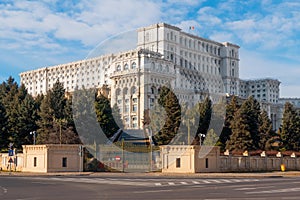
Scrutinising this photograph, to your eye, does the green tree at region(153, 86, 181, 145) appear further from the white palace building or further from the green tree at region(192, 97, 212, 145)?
the white palace building

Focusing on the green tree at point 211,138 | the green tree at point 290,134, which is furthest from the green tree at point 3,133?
the green tree at point 290,134

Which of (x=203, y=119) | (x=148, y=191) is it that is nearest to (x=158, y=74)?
(x=203, y=119)

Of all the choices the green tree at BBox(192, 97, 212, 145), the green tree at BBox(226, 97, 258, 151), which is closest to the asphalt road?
the green tree at BBox(226, 97, 258, 151)

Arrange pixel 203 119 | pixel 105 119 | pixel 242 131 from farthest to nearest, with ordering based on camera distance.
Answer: pixel 203 119, pixel 105 119, pixel 242 131

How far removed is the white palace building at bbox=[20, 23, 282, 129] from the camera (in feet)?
339

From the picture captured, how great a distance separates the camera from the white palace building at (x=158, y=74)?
103 m

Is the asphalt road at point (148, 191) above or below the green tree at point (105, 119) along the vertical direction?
below

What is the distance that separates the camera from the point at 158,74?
10156 centimetres

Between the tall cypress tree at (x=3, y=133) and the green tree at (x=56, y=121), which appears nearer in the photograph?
the green tree at (x=56, y=121)

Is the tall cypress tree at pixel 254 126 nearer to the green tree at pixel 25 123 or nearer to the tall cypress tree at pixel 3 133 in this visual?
the green tree at pixel 25 123

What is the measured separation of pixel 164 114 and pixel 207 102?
9.88 meters

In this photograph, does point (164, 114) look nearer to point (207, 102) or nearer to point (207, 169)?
point (207, 102)

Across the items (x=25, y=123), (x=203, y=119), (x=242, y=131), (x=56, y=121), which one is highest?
(x=203, y=119)

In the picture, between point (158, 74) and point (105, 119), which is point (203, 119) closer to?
point (105, 119)
